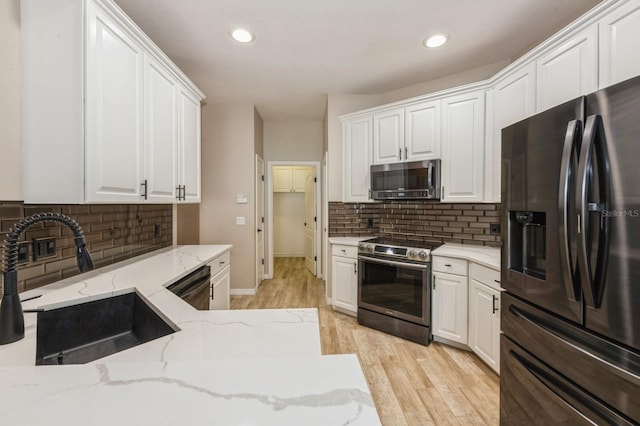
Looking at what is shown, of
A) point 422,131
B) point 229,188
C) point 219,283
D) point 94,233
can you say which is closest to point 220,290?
point 219,283

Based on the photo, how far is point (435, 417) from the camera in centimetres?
170

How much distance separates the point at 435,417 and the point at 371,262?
139cm

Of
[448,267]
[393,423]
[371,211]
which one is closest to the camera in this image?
[393,423]

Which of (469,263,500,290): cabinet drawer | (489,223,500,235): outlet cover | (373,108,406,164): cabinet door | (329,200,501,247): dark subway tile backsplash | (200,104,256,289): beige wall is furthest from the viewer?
(200,104,256,289): beige wall

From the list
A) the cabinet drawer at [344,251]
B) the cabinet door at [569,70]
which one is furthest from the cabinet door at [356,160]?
the cabinet door at [569,70]

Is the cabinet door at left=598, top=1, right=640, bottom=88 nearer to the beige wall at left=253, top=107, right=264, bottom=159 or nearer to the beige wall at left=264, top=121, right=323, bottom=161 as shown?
the beige wall at left=253, top=107, right=264, bottom=159

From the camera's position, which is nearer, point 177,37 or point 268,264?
point 177,37

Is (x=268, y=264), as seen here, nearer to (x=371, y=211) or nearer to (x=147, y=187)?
(x=371, y=211)

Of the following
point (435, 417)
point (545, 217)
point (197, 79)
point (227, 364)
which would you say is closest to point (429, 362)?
point (435, 417)

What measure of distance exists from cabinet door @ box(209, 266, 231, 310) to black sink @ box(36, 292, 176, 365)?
0.91 m

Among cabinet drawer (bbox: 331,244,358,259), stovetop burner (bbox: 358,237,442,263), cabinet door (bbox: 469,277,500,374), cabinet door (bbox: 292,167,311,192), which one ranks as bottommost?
cabinet door (bbox: 469,277,500,374)

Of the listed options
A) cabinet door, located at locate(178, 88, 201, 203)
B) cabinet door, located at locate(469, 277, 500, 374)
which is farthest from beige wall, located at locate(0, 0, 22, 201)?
cabinet door, located at locate(469, 277, 500, 374)

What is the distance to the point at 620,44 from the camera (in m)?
1.33

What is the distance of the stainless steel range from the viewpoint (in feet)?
8.33
